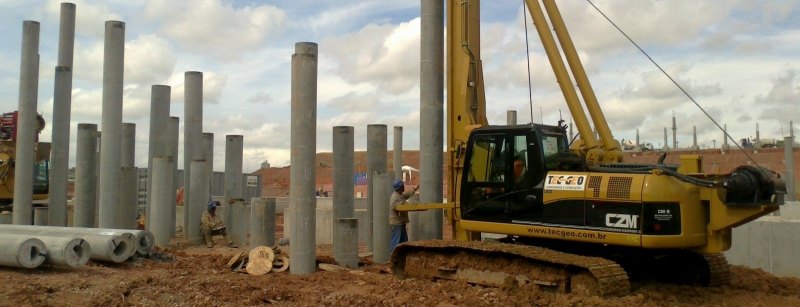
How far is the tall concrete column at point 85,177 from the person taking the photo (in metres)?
14.2

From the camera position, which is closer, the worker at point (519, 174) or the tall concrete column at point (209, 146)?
the worker at point (519, 174)

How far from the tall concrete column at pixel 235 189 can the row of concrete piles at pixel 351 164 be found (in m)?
3.50

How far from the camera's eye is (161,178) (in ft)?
46.3

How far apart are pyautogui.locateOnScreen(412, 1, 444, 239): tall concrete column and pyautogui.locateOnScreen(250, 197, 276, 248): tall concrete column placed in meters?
2.64

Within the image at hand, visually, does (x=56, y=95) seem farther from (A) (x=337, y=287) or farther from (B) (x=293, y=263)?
(A) (x=337, y=287)

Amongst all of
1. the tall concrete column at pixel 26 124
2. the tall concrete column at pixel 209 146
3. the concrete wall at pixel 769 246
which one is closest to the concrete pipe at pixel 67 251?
the tall concrete column at pixel 26 124

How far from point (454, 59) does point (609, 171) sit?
3351 millimetres

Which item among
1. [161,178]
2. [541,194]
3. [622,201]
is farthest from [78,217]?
[622,201]

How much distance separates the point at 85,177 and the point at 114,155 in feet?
6.46

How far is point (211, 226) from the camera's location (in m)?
14.6

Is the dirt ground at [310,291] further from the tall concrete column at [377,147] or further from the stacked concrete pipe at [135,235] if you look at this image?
the tall concrete column at [377,147]

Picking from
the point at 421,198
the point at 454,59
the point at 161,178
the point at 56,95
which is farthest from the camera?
the point at 56,95

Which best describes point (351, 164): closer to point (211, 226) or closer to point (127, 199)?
point (211, 226)

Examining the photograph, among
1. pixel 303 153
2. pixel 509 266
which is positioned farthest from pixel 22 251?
pixel 509 266
